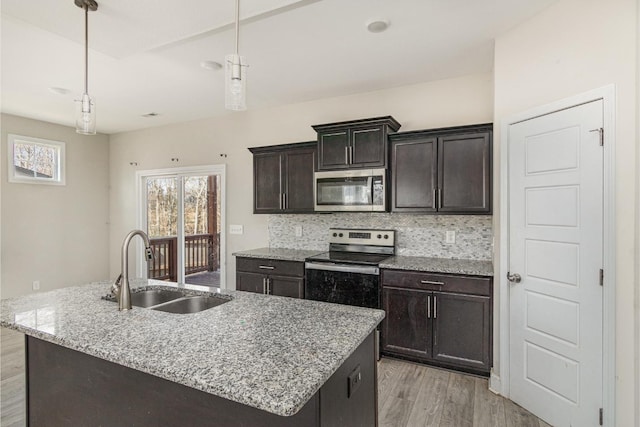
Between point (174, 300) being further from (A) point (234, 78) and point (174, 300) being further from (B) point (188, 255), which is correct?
(B) point (188, 255)

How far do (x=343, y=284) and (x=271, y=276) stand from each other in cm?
87

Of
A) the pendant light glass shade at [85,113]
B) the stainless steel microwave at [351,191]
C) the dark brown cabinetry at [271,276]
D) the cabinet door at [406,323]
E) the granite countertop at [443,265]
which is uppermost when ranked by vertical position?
the pendant light glass shade at [85,113]

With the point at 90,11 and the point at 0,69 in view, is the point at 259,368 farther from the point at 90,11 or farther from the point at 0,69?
the point at 0,69

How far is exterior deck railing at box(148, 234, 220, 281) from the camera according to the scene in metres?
4.98

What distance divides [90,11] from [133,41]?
367 mm

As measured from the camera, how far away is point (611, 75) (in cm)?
187

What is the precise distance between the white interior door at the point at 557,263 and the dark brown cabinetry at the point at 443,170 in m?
0.46

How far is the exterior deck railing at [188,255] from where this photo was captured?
196 inches

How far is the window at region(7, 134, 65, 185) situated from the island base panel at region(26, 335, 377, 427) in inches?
165

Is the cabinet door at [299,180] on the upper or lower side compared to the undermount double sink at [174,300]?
upper

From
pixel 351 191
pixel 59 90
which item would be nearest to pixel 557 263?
pixel 351 191

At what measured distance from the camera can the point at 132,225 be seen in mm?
5691

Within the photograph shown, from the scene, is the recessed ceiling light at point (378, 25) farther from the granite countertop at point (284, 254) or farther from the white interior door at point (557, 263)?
the granite countertop at point (284, 254)

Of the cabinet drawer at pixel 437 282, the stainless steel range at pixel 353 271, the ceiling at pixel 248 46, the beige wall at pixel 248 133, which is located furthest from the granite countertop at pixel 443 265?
the ceiling at pixel 248 46
